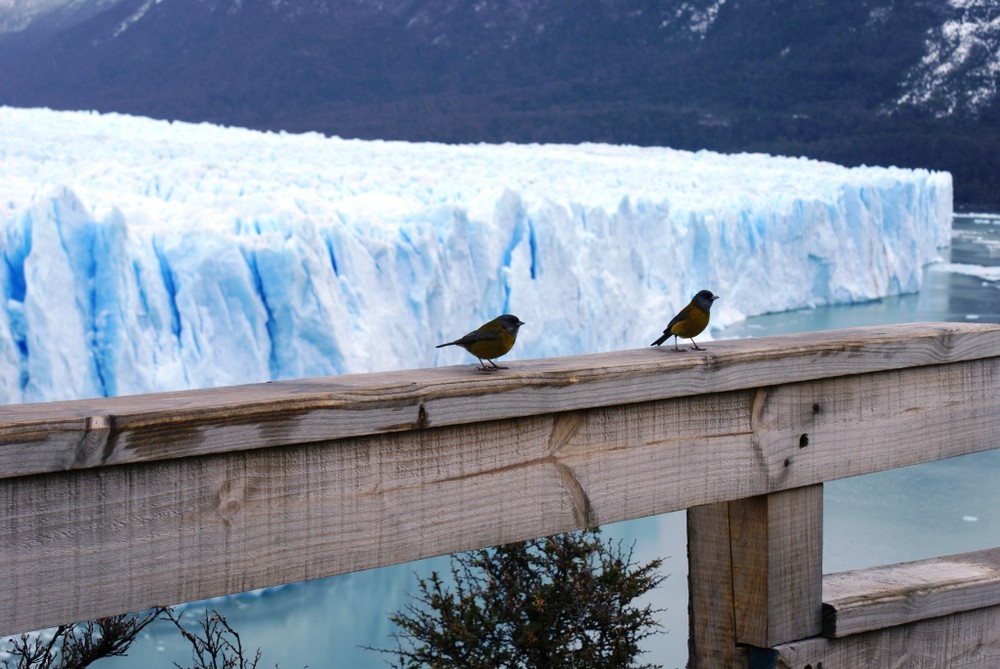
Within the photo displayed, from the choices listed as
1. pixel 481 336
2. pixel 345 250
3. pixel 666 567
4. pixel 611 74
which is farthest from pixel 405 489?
pixel 611 74

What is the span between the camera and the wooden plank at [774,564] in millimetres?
1254

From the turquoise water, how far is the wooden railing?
484 cm

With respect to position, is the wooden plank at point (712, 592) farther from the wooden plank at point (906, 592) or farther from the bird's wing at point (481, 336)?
the bird's wing at point (481, 336)

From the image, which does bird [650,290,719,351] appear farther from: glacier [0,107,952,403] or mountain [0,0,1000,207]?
mountain [0,0,1000,207]

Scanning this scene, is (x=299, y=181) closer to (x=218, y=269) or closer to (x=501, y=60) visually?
(x=218, y=269)

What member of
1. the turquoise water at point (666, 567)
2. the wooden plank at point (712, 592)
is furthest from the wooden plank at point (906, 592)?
the turquoise water at point (666, 567)

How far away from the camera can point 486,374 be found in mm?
1075

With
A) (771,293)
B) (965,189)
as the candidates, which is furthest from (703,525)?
(965,189)

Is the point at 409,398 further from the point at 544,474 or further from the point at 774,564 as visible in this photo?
the point at 774,564

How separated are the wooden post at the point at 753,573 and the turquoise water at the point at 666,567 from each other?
16.1ft

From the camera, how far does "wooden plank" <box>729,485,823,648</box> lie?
125cm

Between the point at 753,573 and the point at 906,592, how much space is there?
234 mm

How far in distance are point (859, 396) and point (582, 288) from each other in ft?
36.1

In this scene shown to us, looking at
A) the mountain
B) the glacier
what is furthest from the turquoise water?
the mountain
